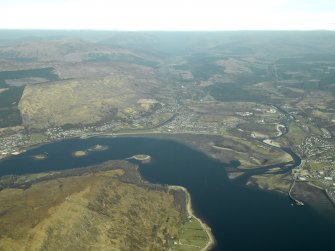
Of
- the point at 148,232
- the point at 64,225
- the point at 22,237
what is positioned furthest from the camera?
the point at 148,232

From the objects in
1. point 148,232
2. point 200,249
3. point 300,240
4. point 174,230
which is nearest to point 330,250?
point 300,240

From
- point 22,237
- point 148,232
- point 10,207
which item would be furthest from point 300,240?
point 10,207

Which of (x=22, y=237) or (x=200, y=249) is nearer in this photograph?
(x=22, y=237)

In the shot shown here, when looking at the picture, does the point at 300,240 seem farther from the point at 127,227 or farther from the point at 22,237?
the point at 22,237

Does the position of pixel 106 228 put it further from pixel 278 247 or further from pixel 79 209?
pixel 278 247

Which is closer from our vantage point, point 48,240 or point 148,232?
point 48,240

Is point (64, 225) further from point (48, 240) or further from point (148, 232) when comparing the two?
point (148, 232)

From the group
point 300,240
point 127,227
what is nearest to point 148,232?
point 127,227

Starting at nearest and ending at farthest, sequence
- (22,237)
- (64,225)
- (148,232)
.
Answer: (22,237)
(64,225)
(148,232)
